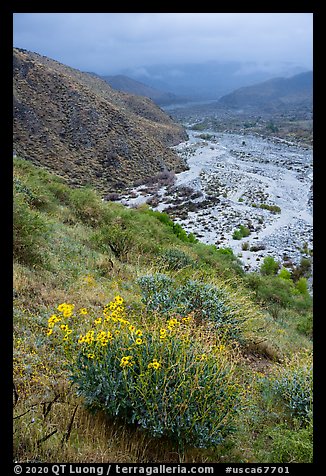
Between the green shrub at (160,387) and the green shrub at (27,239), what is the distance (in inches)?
140

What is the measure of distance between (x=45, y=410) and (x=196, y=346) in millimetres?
1345

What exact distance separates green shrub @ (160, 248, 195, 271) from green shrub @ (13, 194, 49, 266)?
3203mm

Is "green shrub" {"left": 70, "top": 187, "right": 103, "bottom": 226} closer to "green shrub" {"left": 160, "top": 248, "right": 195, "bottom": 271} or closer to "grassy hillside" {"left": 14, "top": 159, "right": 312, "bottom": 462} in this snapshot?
"green shrub" {"left": 160, "top": 248, "right": 195, "bottom": 271}

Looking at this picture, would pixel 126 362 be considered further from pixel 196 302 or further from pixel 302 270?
pixel 302 270

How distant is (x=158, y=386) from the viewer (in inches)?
122

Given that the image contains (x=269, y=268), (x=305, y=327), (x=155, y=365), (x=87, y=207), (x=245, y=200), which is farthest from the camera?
(x=245, y=200)

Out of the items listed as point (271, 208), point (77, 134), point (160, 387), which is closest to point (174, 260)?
point (160, 387)

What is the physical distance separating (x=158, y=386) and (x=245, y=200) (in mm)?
34137

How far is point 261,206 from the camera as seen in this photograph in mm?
33812

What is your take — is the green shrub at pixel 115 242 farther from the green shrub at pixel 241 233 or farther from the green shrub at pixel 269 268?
the green shrub at pixel 241 233
